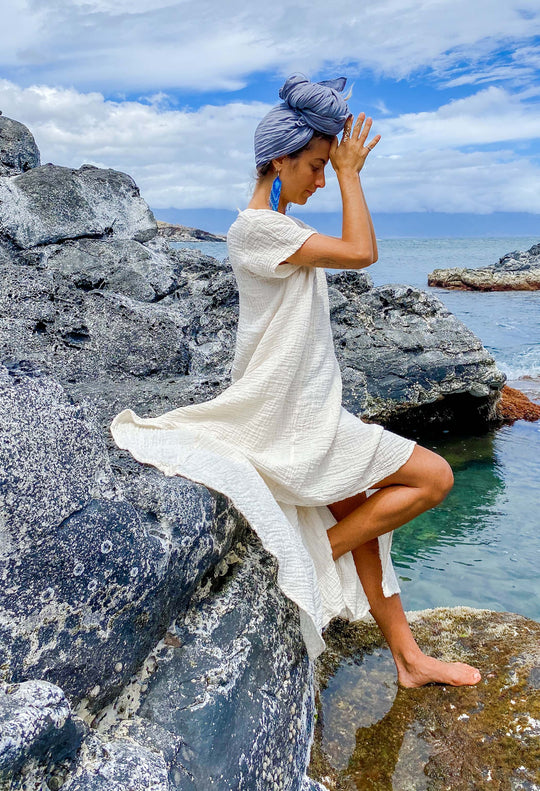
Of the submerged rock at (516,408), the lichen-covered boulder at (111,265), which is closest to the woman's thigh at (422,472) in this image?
the lichen-covered boulder at (111,265)

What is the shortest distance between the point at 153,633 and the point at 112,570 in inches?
12.4

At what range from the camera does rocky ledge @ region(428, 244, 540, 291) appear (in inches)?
1243

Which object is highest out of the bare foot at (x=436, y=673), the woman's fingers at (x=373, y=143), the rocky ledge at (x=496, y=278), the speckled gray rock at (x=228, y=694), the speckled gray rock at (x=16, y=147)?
the speckled gray rock at (x=16, y=147)

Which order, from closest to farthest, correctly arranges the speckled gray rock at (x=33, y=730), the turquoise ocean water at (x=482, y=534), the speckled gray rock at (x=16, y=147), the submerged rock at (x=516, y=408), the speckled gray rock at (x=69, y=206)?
the speckled gray rock at (x=33, y=730) < the turquoise ocean water at (x=482, y=534) < the speckled gray rock at (x=69, y=206) < the speckled gray rock at (x=16, y=147) < the submerged rock at (x=516, y=408)

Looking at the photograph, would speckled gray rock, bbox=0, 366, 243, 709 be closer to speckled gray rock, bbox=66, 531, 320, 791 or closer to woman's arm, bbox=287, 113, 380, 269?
speckled gray rock, bbox=66, 531, 320, 791

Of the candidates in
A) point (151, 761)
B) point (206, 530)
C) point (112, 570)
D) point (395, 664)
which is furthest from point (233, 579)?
Result: point (395, 664)

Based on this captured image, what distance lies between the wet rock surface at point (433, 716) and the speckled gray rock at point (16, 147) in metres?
5.99

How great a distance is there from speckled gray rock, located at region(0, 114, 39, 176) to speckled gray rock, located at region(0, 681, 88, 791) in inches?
252

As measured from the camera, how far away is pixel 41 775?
1676mm

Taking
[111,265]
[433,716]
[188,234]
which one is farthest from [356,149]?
[188,234]

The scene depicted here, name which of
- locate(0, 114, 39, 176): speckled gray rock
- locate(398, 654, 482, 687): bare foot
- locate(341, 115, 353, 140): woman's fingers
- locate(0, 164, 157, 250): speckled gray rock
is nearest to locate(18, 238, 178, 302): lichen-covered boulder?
locate(0, 164, 157, 250): speckled gray rock

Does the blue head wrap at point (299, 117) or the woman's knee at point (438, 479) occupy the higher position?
the blue head wrap at point (299, 117)

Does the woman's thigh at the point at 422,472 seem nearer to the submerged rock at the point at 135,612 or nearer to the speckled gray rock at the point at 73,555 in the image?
the submerged rock at the point at 135,612

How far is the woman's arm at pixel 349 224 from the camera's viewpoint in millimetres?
2682
